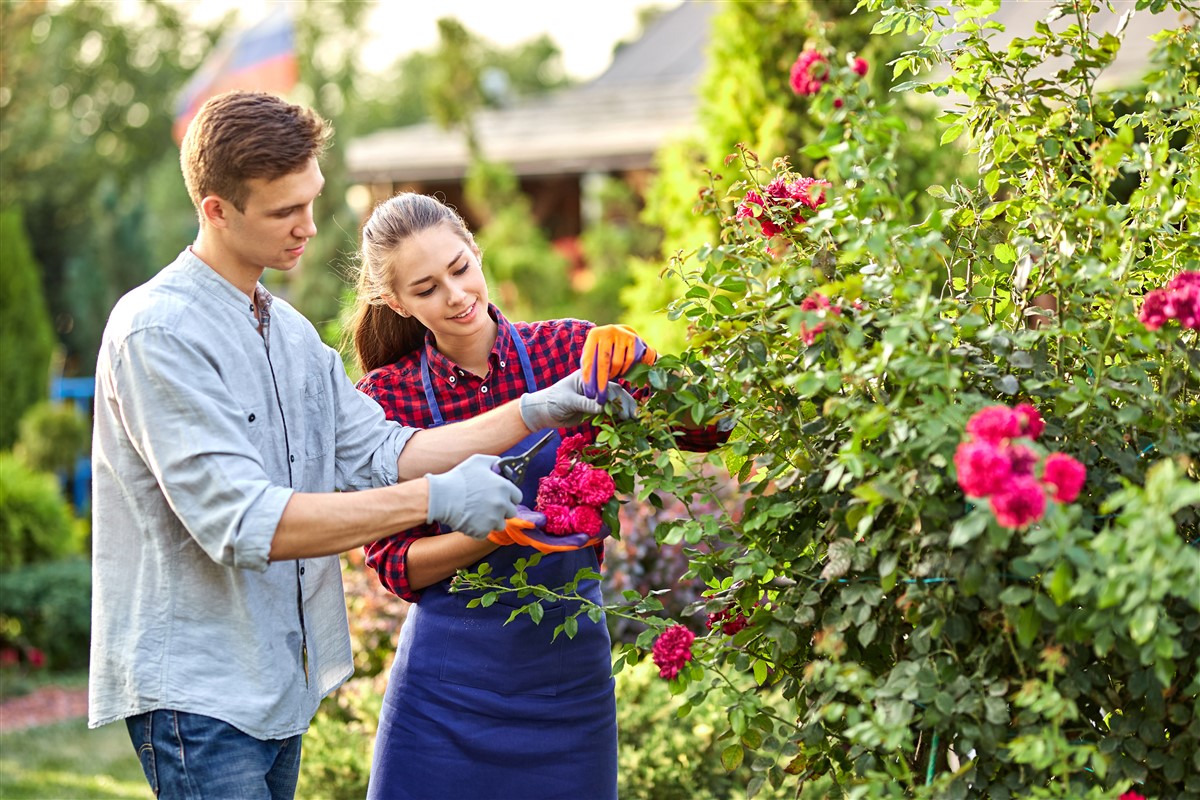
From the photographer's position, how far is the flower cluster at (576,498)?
2135 mm

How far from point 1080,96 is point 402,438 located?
134 cm

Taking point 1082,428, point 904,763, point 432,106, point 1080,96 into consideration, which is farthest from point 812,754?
point 432,106

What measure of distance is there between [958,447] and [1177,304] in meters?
0.38

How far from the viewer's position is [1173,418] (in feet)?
6.39

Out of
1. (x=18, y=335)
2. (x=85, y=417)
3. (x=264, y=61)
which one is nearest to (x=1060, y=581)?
(x=85, y=417)

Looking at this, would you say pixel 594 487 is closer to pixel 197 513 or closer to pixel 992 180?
pixel 197 513

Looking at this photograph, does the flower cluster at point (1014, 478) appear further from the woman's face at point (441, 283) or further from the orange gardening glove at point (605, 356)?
the woman's face at point (441, 283)

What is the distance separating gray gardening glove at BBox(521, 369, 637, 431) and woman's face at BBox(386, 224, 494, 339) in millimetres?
237

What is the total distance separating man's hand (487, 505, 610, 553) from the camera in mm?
2146

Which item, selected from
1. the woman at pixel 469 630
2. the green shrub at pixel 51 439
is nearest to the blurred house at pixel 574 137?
the green shrub at pixel 51 439

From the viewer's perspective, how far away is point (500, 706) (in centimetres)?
236

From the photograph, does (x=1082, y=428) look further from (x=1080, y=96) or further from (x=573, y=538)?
(x=573, y=538)

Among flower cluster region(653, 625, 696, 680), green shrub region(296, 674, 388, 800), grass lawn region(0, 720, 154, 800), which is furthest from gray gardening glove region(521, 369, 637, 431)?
grass lawn region(0, 720, 154, 800)

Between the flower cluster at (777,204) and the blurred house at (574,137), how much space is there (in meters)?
9.37
